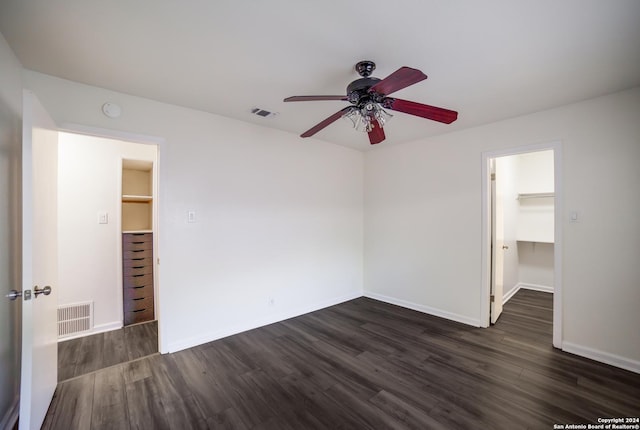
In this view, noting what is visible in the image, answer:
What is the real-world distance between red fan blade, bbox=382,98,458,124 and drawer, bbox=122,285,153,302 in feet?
12.3

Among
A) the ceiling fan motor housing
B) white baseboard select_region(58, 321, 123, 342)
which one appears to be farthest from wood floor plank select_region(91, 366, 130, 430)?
the ceiling fan motor housing

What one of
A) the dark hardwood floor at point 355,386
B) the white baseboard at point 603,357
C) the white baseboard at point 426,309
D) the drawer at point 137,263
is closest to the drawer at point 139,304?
the drawer at point 137,263

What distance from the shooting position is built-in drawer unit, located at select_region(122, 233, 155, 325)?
3.53 meters

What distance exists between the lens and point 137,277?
3.61 meters

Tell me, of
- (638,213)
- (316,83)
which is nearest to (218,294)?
(316,83)

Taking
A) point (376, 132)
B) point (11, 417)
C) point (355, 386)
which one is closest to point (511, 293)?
A: point (355, 386)

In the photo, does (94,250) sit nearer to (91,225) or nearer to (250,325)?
(91,225)

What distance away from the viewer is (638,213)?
245 centimetres

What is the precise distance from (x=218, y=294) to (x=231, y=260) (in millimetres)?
405

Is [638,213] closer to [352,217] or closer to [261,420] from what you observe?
[352,217]

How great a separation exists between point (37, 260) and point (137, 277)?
214 centimetres

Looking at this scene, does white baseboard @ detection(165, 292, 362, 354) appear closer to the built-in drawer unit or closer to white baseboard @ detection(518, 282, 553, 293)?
the built-in drawer unit

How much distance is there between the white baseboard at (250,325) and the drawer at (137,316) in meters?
1.19

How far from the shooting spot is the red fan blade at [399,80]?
4.89 ft
